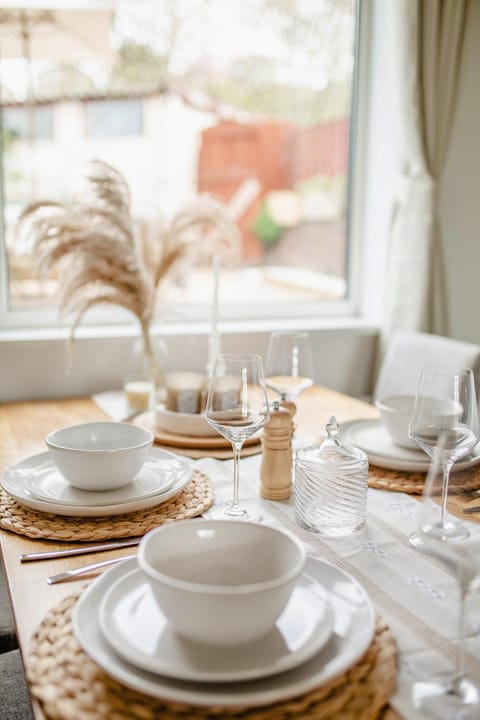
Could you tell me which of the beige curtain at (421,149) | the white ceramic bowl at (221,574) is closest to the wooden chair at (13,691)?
the white ceramic bowl at (221,574)

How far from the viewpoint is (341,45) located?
107 inches

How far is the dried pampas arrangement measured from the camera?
1.81 meters

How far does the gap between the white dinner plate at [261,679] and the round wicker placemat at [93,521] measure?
0.22 m

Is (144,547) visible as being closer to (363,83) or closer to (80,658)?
(80,658)

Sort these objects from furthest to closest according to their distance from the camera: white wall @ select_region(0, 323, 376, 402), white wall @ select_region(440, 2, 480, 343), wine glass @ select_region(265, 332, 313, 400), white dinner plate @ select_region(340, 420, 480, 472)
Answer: white wall @ select_region(440, 2, 480, 343) → white wall @ select_region(0, 323, 376, 402) → wine glass @ select_region(265, 332, 313, 400) → white dinner plate @ select_region(340, 420, 480, 472)

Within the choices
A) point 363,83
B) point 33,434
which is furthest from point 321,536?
point 363,83

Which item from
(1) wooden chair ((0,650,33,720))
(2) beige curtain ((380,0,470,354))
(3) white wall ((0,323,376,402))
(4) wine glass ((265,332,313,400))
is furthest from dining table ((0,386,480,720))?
(2) beige curtain ((380,0,470,354))

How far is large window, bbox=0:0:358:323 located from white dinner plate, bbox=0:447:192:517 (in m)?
1.09

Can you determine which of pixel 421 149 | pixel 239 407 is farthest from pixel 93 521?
pixel 421 149

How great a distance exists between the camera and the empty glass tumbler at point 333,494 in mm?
1056

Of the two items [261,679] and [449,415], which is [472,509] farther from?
[261,679]

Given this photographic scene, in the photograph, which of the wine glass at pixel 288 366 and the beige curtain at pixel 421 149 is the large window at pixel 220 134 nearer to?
the beige curtain at pixel 421 149

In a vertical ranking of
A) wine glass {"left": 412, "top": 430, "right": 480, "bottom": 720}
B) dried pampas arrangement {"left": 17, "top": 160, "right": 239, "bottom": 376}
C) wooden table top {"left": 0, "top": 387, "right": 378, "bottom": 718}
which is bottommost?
wooden table top {"left": 0, "top": 387, "right": 378, "bottom": 718}

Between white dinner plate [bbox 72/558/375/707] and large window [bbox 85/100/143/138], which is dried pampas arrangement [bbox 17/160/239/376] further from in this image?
white dinner plate [bbox 72/558/375/707]
